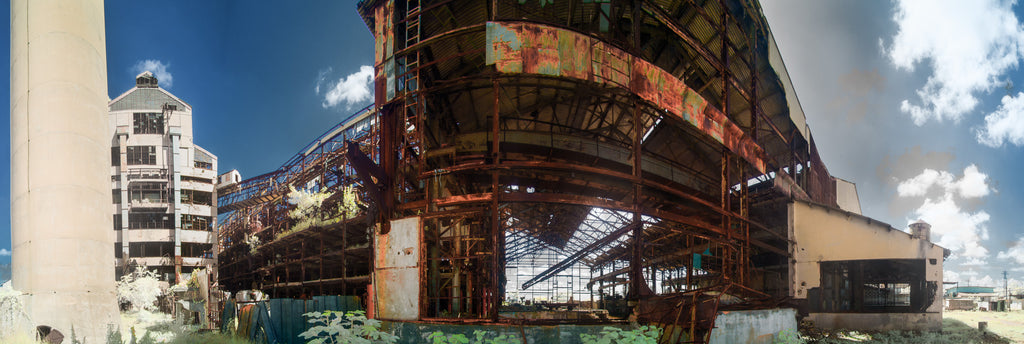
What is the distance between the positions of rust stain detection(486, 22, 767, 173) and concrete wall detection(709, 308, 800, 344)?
589 centimetres

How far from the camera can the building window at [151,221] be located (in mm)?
44787

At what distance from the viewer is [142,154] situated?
1781 inches

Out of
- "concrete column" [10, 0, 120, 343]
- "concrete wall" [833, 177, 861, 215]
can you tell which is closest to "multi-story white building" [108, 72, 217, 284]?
"concrete column" [10, 0, 120, 343]

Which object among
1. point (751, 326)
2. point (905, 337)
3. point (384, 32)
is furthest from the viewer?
point (905, 337)

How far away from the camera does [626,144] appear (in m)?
19.5

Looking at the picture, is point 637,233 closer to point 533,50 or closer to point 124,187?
point 533,50

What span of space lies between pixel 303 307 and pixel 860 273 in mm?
21053

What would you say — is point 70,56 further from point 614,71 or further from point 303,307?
point 614,71

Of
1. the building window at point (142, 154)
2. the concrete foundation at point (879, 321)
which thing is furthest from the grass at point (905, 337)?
the building window at point (142, 154)

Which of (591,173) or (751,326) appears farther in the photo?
(591,173)

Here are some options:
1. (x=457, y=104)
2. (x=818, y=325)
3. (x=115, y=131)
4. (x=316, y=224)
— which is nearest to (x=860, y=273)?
(x=818, y=325)

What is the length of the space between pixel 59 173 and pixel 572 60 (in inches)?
443

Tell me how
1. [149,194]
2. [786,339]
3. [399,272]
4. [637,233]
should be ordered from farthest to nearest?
[149,194], [637,233], [399,272], [786,339]

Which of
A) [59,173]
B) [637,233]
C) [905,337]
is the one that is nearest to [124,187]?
[59,173]
